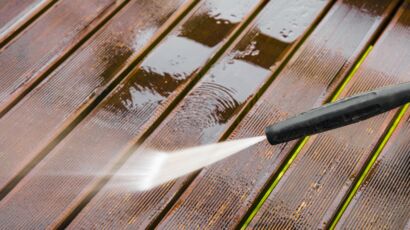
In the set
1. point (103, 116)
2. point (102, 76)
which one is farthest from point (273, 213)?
point (102, 76)

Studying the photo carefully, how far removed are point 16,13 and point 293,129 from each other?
1.43 metres

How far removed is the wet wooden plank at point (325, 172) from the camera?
4.56 feet

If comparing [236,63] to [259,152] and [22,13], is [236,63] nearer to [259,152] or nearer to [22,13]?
[259,152]

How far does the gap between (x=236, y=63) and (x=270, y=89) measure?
0.60ft

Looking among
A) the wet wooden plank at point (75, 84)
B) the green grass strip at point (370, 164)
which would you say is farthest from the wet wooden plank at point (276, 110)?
the wet wooden plank at point (75, 84)

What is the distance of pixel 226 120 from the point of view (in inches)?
62.9

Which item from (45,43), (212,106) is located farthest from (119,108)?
(45,43)

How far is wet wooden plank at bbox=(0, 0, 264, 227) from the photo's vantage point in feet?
4.76

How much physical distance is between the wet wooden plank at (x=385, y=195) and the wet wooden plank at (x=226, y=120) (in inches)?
11.5

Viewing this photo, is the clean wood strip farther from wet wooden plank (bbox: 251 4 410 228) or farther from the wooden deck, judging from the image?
wet wooden plank (bbox: 251 4 410 228)

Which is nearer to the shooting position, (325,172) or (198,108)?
(325,172)

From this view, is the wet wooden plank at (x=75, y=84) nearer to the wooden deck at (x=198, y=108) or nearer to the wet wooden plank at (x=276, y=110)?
the wooden deck at (x=198, y=108)

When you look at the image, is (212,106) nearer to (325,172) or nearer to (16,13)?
(325,172)

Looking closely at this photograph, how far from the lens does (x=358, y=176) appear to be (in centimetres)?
144
